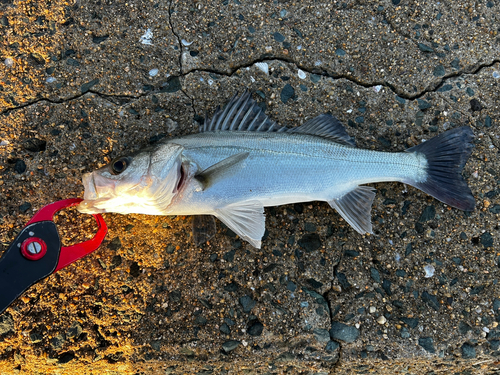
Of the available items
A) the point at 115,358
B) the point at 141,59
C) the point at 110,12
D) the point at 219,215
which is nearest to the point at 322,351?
the point at 219,215

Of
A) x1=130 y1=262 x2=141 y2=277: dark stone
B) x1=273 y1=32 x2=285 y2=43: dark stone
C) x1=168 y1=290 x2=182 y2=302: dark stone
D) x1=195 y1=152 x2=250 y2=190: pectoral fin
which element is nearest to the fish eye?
x1=195 y1=152 x2=250 y2=190: pectoral fin

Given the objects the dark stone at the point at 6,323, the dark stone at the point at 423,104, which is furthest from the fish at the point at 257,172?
the dark stone at the point at 6,323

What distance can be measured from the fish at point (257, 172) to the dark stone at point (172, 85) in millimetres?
503

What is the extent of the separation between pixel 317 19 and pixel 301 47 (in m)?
0.33

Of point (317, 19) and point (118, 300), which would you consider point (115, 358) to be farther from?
point (317, 19)

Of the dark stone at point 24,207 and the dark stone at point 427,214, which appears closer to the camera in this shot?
the dark stone at point 24,207

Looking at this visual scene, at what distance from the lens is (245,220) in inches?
92.7

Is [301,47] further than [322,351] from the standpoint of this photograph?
Yes

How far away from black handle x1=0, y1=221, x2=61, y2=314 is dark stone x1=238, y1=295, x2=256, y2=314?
4.63 feet

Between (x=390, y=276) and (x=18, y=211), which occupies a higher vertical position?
(x=18, y=211)

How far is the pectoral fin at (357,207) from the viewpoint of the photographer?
8.20ft

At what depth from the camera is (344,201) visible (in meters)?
2.51

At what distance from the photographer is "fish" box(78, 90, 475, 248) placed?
2.22 metres

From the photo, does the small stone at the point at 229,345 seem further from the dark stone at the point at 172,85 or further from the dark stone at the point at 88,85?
the dark stone at the point at 88,85
